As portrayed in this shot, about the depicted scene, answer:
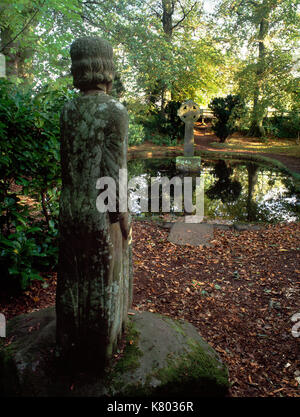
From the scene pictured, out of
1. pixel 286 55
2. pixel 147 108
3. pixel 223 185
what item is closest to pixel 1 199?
pixel 223 185

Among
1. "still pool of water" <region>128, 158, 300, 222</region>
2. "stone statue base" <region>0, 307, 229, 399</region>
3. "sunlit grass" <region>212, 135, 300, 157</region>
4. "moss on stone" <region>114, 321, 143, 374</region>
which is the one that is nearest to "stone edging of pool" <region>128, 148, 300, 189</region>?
"still pool of water" <region>128, 158, 300, 222</region>

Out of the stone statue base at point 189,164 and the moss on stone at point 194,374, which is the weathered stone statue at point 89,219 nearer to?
the moss on stone at point 194,374

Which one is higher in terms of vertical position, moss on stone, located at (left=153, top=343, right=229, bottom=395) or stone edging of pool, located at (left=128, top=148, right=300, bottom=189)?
stone edging of pool, located at (left=128, top=148, right=300, bottom=189)

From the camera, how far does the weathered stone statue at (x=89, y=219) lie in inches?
76.9

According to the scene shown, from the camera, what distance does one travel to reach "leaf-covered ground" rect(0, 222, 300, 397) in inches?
121

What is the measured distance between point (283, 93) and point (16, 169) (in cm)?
1456

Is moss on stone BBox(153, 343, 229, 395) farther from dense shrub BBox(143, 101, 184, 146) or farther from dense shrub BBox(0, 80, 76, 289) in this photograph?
dense shrub BBox(143, 101, 184, 146)

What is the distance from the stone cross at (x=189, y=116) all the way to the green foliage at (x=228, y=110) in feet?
24.3

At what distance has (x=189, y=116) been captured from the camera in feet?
48.1

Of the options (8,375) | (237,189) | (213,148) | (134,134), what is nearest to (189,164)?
(237,189)

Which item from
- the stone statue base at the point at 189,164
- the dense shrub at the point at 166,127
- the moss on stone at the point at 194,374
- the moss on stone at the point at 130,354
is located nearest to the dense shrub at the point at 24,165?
the moss on stone at the point at 130,354

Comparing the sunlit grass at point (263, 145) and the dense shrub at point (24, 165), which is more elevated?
the sunlit grass at point (263, 145)

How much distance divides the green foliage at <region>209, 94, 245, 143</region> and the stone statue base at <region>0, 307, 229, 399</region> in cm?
2062
